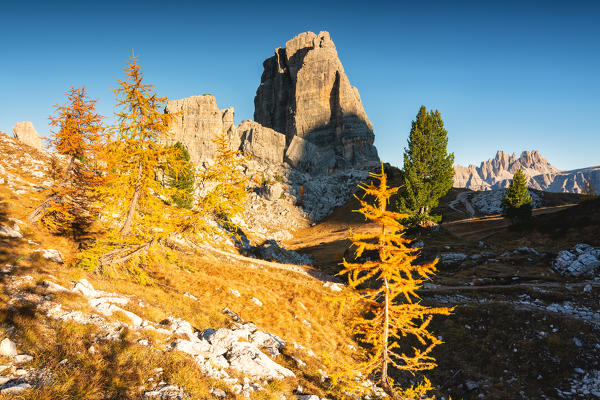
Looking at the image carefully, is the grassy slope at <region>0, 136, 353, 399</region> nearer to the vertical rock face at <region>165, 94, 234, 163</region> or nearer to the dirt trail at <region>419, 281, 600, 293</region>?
the dirt trail at <region>419, 281, 600, 293</region>

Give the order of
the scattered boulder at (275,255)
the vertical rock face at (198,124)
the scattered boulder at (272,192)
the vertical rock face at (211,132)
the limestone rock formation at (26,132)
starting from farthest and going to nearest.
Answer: the vertical rock face at (211,132), the vertical rock face at (198,124), the scattered boulder at (272,192), the limestone rock formation at (26,132), the scattered boulder at (275,255)

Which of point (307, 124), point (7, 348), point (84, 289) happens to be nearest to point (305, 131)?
point (307, 124)

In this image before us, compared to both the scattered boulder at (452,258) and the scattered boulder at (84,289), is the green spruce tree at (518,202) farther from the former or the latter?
the scattered boulder at (84,289)

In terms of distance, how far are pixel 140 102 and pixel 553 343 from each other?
25.7m

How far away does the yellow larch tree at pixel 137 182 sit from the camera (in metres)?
13.3

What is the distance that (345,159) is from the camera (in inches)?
5000

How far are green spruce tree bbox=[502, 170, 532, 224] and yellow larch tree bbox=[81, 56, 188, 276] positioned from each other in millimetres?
56471

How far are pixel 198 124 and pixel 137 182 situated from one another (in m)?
116

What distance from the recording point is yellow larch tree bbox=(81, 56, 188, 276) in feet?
43.8

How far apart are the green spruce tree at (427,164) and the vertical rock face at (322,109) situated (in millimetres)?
79486

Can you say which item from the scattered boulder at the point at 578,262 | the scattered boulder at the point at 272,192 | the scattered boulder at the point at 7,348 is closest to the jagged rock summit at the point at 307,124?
the scattered boulder at the point at 272,192

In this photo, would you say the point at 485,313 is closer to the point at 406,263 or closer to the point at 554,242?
the point at 406,263

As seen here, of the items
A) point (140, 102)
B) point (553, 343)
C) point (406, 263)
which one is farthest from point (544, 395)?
point (140, 102)

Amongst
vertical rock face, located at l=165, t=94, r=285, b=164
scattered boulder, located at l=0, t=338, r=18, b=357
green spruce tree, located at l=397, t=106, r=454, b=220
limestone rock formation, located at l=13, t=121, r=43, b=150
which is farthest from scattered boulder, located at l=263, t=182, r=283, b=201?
scattered boulder, located at l=0, t=338, r=18, b=357
